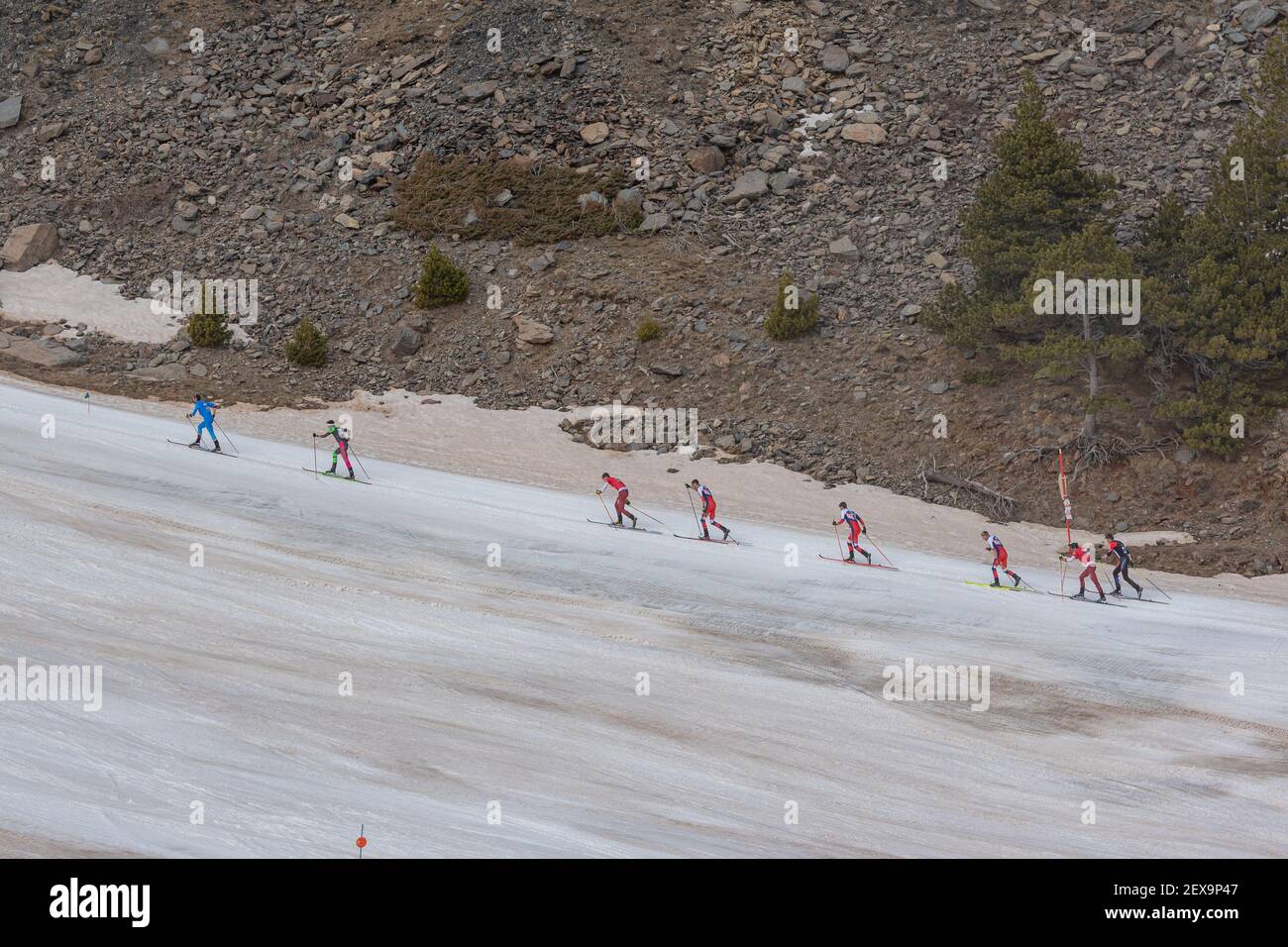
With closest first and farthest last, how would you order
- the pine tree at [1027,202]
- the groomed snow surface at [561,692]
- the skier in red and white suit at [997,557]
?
the groomed snow surface at [561,692], the skier in red and white suit at [997,557], the pine tree at [1027,202]

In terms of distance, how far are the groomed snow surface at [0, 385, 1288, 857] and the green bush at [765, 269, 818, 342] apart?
28.7 ft

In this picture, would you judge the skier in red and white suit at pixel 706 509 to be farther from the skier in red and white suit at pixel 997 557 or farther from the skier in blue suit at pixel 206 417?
the skier in blue suit at pixel 206 417

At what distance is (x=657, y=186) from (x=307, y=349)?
13998 millimetres

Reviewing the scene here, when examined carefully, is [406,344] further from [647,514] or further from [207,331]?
[647,514]

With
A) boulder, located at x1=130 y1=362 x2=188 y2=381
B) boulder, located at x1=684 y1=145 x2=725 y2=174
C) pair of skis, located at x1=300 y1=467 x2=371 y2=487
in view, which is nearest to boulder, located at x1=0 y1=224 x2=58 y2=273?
boulder, located at x1=130 y1=362 x2=188 y2=381

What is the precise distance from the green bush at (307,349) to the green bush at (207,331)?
247 cm

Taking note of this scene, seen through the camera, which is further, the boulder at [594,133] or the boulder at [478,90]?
the boulder at [478,90]

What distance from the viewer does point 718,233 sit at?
40000 mm

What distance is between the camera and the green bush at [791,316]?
35406 millimetres

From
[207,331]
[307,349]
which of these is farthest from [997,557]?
[207,331]

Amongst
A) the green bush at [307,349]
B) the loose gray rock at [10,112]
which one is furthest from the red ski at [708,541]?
the loose gray rock at [10,112]

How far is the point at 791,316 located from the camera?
35.4 m

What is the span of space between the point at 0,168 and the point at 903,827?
44338 mm

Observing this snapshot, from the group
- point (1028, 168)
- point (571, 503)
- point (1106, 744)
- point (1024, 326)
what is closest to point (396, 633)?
point (571, 503)
